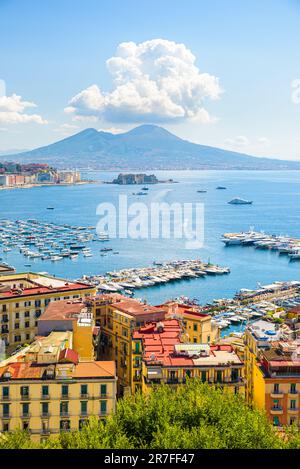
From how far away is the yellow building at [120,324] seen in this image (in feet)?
25.2

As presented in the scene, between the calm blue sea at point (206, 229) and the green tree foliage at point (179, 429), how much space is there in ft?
38.3

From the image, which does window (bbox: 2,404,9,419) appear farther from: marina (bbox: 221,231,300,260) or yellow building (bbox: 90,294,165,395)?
marina (bbox: 221,231,300,260)

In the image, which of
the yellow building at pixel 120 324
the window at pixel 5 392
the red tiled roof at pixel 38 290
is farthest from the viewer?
the red tiled roof at pixel 38 290

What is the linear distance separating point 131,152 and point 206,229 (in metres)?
70.4

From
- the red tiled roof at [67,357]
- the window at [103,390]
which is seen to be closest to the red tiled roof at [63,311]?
the red tiled roof at [67,357]

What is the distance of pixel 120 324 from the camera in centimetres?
811

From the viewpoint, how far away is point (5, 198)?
173ft

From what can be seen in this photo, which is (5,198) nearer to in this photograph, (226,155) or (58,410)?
(58,410)

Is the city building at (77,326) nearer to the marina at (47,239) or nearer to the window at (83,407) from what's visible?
the window at (83,407)

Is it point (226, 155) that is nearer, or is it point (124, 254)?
point (124, 254)

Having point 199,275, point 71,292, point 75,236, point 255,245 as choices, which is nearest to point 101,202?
point 75,236

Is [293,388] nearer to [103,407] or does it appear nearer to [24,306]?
[103,407]

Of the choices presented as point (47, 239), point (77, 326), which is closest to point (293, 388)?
point (77, 326)

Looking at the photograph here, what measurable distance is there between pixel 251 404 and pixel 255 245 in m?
20.7
